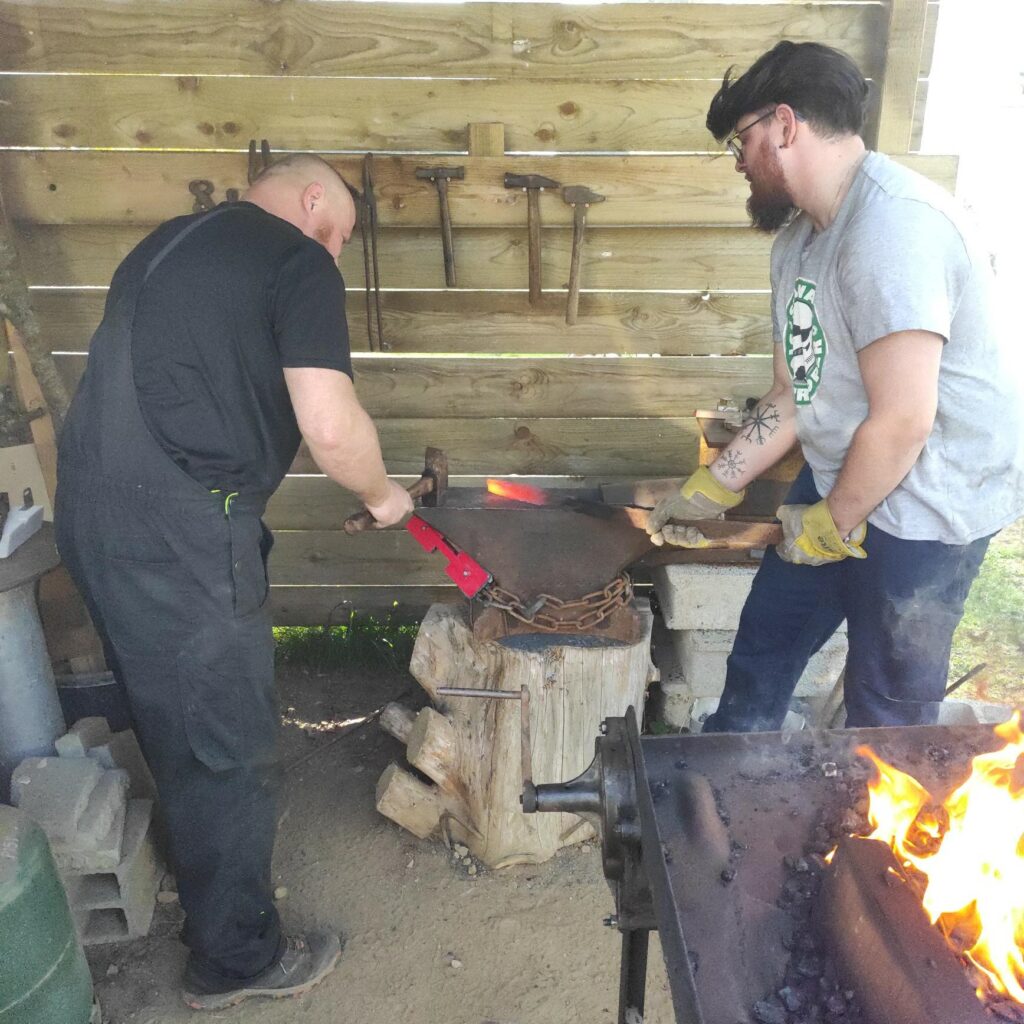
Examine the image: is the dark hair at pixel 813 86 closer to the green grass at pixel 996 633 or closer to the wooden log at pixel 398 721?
the wooden log at pixel 398 721


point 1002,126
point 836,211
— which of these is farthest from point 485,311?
point 1002,126

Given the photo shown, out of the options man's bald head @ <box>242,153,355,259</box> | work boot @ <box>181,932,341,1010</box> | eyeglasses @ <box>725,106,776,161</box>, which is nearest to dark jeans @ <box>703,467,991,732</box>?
eyeglasses @ <box>725,106,776,161</box>

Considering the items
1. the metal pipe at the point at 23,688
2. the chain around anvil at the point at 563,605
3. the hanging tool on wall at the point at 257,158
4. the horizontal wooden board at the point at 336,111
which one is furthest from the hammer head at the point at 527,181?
the metal pipe at the point at 23,688

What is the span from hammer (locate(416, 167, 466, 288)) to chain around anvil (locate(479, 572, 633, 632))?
4.32ft

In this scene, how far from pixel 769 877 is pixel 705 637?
6.41ft

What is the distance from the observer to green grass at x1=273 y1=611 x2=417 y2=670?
414cm

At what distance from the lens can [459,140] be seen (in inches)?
133

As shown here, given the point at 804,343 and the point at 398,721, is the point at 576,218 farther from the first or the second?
the point at 398,721

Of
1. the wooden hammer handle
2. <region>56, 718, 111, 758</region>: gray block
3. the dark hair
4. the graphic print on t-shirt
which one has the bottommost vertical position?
<region>56, 718, 111, 758</region>: gray block

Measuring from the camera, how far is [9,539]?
2.65 metres

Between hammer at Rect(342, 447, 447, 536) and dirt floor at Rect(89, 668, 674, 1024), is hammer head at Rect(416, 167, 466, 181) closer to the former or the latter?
hammer at Rect(342, 447, 447, 536)

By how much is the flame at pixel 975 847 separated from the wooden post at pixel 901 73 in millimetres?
2477

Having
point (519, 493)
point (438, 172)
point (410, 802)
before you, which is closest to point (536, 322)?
point (438, 172)

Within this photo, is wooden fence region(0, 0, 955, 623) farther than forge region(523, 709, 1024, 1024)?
Yes
